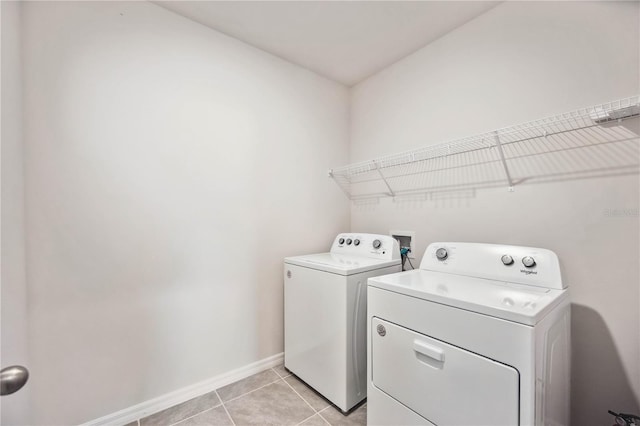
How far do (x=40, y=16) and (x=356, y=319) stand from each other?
2.18 meters

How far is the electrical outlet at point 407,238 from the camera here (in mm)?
1947

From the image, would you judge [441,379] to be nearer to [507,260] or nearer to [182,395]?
[507,260]

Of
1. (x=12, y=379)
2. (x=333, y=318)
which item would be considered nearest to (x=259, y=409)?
(x=333, y=318)

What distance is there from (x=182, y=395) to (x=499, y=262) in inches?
75.9

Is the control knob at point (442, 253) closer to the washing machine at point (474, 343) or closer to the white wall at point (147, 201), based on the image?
the washing machine at point (474, 343)

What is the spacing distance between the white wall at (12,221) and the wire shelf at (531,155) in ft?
6.28

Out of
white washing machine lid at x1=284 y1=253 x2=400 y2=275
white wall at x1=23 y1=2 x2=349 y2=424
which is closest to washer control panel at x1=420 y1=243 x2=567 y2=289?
white washing machine lid at x1=284 y1=253 x2=400 y2=275

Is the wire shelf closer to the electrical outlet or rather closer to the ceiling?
→ the electrical outlet

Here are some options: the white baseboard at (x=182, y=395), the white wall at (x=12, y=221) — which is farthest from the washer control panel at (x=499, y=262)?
the white wall at (x=12, y=221)

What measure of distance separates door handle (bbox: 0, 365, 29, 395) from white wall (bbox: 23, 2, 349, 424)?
962 millimetres

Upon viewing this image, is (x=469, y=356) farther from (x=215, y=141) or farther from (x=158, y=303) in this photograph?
(x=215, y=141)

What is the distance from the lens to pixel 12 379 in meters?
0.53

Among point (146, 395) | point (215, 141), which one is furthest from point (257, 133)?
point (146, 395)

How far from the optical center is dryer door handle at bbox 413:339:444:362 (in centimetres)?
99
